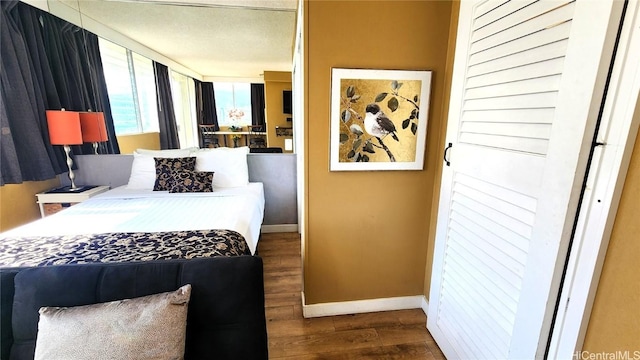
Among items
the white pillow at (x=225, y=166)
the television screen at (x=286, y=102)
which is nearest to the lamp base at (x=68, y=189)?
the white pillow at (x=225, y=166)

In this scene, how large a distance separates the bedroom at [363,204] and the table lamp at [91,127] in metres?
2.53

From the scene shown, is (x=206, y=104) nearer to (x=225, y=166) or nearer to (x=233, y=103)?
(x=233, y=103)

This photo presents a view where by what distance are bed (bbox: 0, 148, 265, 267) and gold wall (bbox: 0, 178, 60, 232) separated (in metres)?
0.69

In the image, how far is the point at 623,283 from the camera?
743 millimetres

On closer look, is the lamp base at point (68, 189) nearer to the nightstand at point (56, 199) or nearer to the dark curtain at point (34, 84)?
the nightstand at point (56, 199)

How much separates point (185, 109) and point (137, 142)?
2786 mm

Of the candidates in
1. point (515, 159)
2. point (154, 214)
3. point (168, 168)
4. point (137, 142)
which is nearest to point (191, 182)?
point (168, 168)

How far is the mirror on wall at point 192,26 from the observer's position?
2744mm

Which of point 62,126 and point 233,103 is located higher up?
point 233,103

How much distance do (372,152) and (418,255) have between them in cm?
83

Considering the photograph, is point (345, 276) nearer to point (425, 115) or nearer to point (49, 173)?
point (425, 115)

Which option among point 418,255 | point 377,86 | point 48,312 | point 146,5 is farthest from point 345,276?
point 146,5

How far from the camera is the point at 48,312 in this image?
895 millimetres

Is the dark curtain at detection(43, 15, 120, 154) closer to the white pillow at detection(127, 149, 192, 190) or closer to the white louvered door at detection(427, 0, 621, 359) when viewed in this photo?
the white pillow at detection(127, 149, 192, 190)
